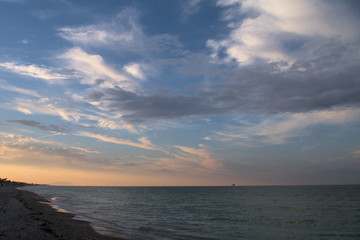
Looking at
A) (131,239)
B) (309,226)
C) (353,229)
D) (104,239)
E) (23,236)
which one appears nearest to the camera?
(23,236)

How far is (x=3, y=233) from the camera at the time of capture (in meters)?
15.6

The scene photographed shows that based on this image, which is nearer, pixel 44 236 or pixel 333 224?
pixel 44 236

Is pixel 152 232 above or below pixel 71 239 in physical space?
below

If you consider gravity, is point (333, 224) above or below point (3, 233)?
below

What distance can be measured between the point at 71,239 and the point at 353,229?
31193 mm

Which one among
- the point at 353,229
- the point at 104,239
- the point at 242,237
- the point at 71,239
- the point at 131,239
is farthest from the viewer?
the point at 353,229

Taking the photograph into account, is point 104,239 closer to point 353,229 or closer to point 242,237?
point 242,237

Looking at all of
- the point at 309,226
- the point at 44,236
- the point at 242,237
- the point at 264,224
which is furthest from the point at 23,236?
the point at 309,226

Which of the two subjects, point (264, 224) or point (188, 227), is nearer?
point (188, 227)

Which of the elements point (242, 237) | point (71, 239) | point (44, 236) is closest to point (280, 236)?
point (242, 237)

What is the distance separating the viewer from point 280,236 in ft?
78.2

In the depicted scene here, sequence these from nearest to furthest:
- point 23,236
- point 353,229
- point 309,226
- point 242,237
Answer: point 23,236
point 242,237
point 353,229
point 309,226

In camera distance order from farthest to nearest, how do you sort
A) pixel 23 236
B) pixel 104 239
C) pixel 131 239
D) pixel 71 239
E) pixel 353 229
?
pixel 353 229, pixel 131 239, pixel 104 239, pixel 71 239, pixel 23 236

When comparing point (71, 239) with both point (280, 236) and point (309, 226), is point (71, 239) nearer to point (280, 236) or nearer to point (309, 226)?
point (280, 236)
